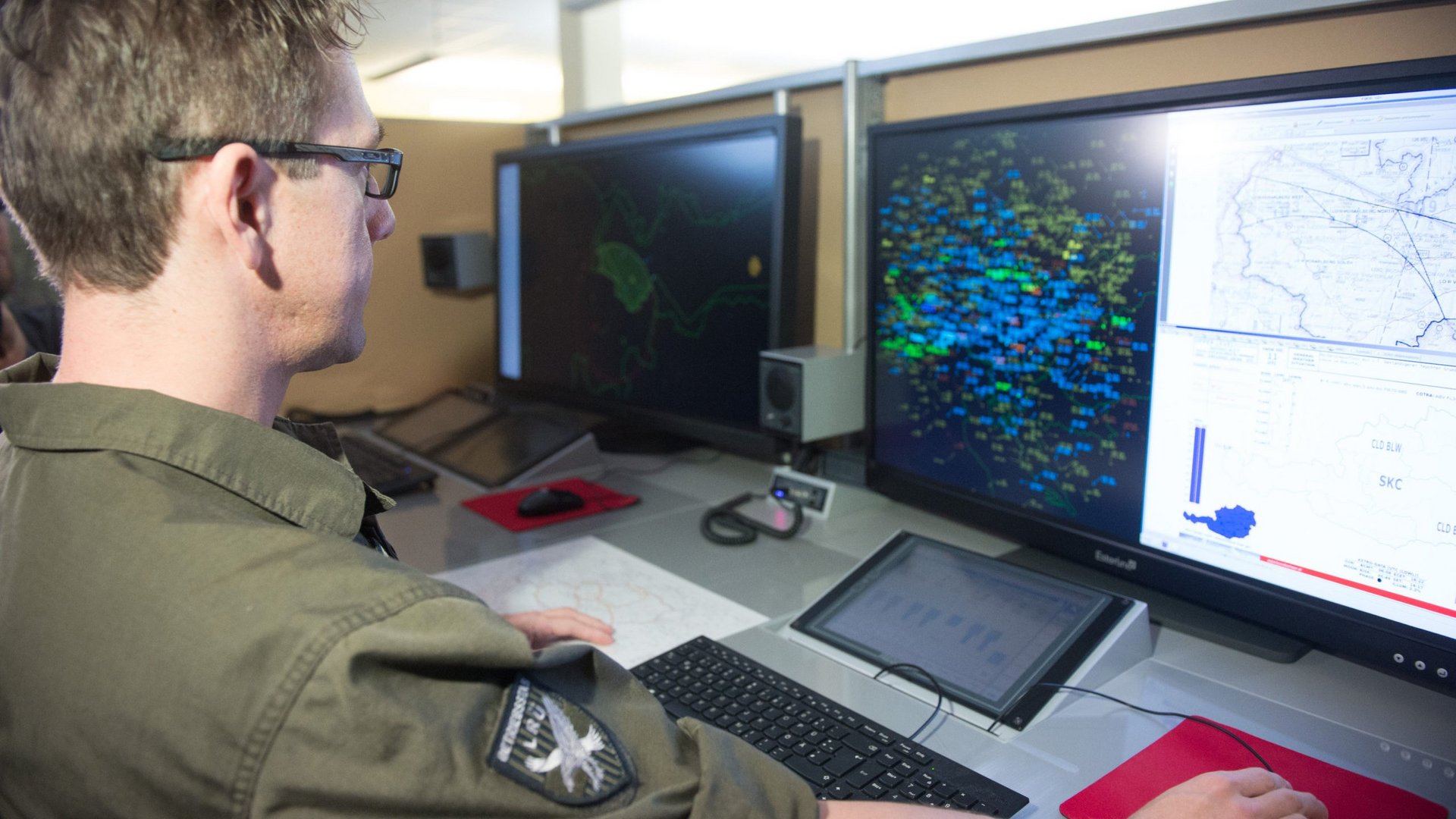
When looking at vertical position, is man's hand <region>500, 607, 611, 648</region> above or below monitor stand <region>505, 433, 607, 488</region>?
below

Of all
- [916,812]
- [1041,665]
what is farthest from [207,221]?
[1041,665]

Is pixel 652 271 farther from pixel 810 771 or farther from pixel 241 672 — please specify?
pixel 241 672

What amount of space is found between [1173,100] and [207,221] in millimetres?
768

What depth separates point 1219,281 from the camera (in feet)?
2.75

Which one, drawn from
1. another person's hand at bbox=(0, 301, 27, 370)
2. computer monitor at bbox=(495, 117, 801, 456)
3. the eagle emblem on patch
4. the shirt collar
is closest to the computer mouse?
computer monitor at bbox=(495, 117, 801, 456)

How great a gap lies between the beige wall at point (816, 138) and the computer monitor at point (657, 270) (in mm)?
154

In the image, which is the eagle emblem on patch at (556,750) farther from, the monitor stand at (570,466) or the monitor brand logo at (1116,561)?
the monitor stand at (570,466)

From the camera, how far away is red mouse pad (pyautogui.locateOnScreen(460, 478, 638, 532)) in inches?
52.8

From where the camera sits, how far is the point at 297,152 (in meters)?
0.62

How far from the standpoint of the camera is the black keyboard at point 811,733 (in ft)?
2.30

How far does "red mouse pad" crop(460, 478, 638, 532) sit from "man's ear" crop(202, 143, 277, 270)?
2.49 feet

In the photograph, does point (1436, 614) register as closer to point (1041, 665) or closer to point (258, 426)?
point (1041, 665)

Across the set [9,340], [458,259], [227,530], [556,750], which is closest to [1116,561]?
[556,750]

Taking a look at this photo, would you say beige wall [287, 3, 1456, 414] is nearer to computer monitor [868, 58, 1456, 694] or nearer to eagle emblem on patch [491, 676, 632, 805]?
computer monitor [868, 58, 1456, 694]
